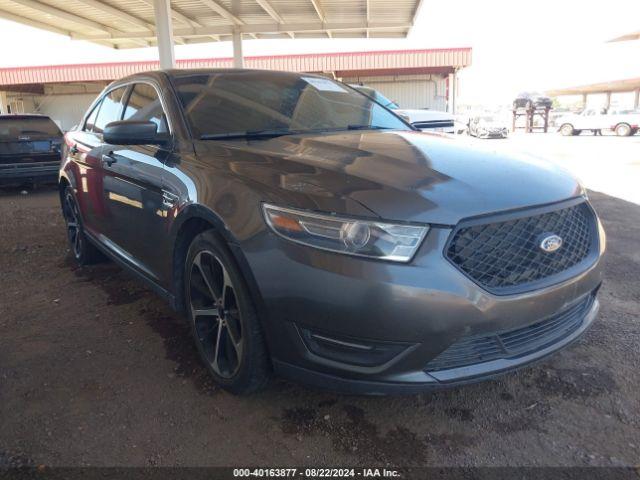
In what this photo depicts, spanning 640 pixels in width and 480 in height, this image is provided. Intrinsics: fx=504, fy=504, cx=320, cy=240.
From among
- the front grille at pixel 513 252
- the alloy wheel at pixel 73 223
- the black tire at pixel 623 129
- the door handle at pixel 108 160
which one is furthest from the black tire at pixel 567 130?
the front grille at pixel 513 252

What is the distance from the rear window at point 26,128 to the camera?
861cm

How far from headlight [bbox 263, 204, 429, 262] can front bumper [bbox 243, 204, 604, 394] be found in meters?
0.03

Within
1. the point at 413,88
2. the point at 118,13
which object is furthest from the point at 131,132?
the point at 413,88

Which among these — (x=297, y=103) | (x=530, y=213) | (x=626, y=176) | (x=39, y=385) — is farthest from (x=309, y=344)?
(x=626, y=176)

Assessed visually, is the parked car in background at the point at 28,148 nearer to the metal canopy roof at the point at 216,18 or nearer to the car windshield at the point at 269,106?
the metal canopy roof at the point at 216,18

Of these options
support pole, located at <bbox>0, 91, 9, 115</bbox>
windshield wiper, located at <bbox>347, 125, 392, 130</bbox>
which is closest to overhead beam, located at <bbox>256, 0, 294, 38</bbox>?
windshield wiper, located at <bbox>347, 125, 392, 130</bbox>

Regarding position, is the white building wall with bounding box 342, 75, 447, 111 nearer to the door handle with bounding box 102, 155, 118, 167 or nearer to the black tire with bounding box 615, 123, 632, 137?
the black tire with bounding box 615, 123, 632, 137

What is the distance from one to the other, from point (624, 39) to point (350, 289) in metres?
44.4

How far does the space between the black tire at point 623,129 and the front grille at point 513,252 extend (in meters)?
29.2

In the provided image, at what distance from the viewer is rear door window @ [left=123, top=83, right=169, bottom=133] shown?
3023mm

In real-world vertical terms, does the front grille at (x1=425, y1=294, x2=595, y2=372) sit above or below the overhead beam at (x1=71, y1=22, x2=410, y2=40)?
below

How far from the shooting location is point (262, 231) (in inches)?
80.0

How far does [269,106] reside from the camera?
10.4 feet

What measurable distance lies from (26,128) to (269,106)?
7.49 metres
